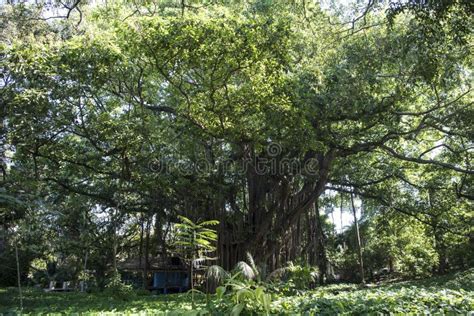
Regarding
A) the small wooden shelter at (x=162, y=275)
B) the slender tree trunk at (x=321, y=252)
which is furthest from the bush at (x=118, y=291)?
the slender tree trunk at (x=321, y=252)

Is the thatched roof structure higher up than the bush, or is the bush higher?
the thatched roof structure

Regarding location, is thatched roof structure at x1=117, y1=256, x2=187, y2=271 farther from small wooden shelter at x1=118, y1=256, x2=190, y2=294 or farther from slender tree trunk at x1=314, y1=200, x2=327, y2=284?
slender tree trunk at x1=314, y1=200, x2=327, y2=284

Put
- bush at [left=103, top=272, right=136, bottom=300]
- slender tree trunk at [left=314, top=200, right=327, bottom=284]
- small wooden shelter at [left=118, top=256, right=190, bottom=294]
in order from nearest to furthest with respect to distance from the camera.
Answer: bush at [left=103, top=272, right=136, bottom=300] → small wooden shelter at [left=118, top=256, right=190, bottom=294] → slender tree trunk at [left=314, top=200, right=327, bottom=284]

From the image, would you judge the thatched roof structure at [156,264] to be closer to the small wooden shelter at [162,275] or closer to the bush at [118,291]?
the small wooden shelter at [162,275]

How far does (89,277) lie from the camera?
15.6 meters

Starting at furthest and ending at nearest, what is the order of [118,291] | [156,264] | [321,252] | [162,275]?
1. [156,264]
2. [321,252]
3. [162,275]
4. [118,291]

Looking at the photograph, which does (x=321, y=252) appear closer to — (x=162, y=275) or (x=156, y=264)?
(x=162, y=275)

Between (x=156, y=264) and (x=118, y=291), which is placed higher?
(x=156, y=264)

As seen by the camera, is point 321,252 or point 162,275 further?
point 321,252

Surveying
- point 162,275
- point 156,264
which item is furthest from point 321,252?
point 156,264

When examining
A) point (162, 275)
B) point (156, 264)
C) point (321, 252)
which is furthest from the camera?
point (156, 264)

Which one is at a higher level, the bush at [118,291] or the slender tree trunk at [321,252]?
the slender tree trunk at [321,252]

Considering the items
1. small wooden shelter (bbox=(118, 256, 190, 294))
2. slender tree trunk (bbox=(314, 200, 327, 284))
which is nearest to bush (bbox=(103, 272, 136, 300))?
small wooden shelter (bbox=(118, 256, 190, 294))

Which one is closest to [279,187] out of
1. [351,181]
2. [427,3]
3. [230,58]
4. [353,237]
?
[351,181]
